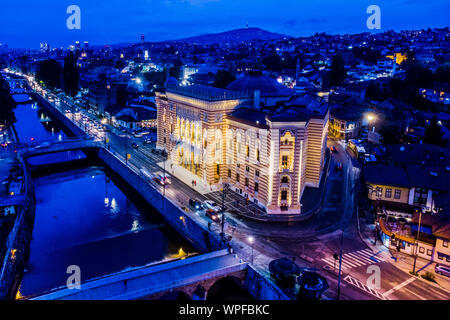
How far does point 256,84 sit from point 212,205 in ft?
74.4

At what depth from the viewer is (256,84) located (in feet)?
198

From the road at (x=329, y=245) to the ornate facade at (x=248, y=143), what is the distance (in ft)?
12.5

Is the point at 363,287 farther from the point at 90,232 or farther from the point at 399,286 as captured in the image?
the point at 90,232

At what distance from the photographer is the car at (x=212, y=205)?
156 ft

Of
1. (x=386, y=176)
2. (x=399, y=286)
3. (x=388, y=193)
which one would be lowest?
(x=399, y=286)

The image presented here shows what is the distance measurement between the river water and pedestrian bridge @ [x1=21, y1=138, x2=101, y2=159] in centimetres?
525

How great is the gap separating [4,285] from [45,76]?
151678mm

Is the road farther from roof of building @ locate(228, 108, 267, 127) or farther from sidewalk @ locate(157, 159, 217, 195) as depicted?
roof of building @ locate(228, 108, 267, 127)

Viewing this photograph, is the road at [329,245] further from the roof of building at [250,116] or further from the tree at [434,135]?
the tree at [434,135]

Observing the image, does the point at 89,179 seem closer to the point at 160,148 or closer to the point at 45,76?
the point at 160,148

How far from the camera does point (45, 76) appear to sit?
542 feet

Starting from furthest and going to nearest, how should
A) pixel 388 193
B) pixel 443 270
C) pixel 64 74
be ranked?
pixel 64 74 → pixel 388 193 → pixel 443 270

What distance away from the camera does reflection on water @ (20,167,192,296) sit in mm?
40969

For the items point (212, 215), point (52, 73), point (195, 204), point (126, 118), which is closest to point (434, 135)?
point (212, 215)
